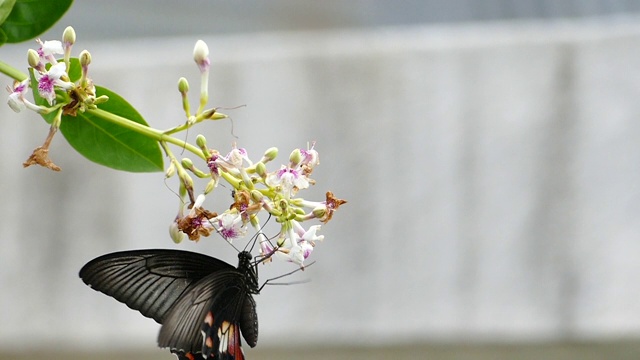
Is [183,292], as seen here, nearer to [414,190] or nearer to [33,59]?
[33,59]

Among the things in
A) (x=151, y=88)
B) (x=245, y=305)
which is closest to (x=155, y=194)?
(x=151, y=88)

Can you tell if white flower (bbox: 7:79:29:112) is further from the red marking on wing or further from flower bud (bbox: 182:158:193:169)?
the red marking on wing

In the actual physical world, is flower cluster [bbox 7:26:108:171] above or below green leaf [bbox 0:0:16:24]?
below

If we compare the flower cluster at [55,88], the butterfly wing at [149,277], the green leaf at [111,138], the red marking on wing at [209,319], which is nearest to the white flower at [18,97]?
the flower cluster at [55,88]

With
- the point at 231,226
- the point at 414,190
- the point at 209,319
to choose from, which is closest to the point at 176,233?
the point at 231,226

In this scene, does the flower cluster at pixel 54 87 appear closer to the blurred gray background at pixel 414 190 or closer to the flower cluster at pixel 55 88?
the flower cluster at pixel 55 88

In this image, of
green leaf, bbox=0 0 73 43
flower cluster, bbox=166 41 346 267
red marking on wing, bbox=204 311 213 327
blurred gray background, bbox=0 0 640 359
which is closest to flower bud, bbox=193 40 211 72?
flower cluster, bbox=166 41 346 267
